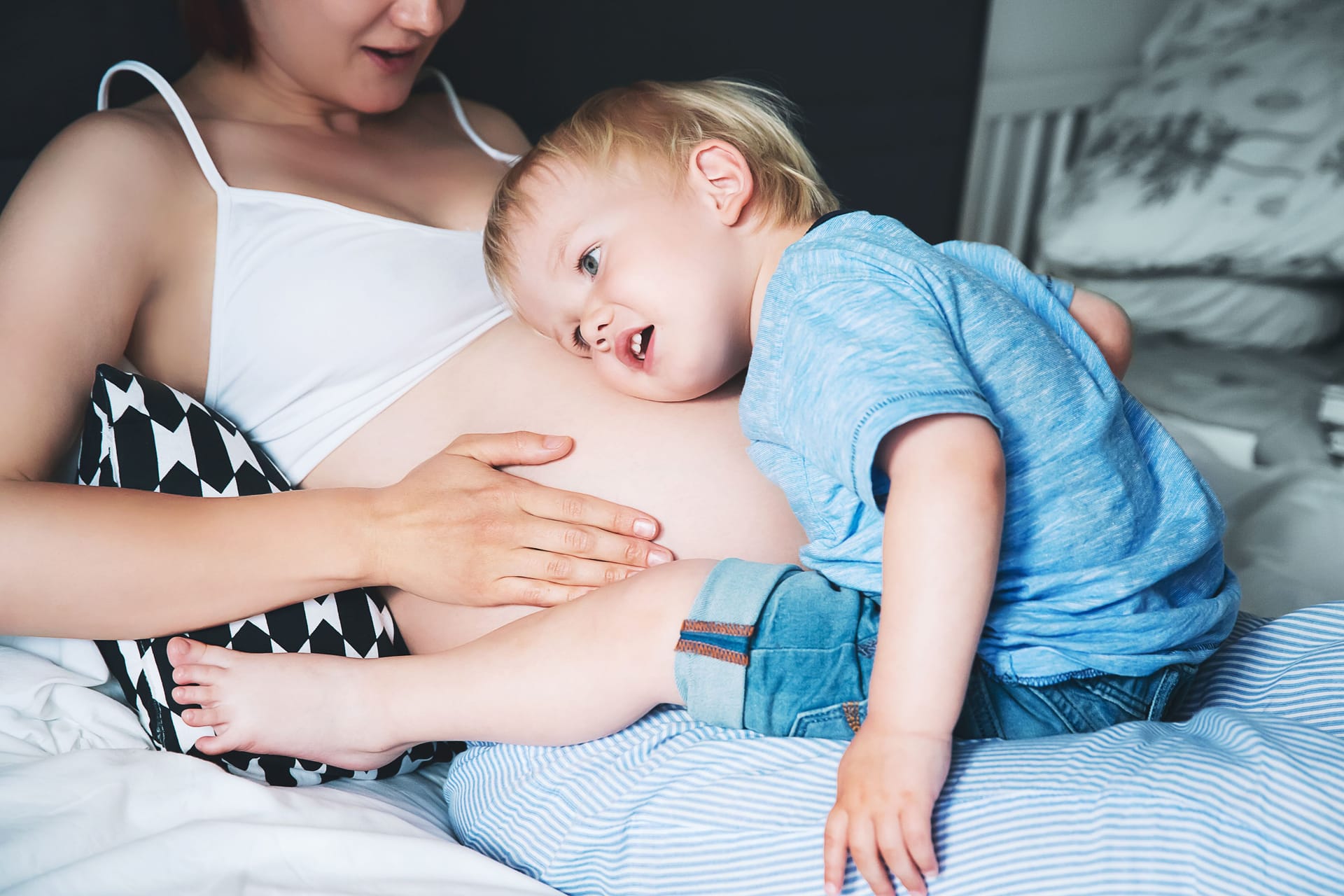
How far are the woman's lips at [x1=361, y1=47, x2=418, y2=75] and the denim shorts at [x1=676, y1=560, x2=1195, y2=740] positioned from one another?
76cm

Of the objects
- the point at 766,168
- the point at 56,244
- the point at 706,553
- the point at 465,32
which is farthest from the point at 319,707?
the point at 465,32

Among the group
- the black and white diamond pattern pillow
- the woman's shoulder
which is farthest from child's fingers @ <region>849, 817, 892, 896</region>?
the woman's shoulder

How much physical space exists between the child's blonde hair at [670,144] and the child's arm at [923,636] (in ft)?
1.34

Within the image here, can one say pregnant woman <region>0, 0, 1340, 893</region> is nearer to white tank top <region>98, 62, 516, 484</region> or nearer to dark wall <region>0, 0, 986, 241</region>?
white tank top <region>98, 62, 516, 484</region>

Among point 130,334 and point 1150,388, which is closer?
point 130,334

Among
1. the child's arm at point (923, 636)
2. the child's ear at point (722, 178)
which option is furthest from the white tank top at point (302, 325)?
the child's arm at point (923, 636)

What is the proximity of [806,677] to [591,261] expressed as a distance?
1.48 ft

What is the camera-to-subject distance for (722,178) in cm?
99

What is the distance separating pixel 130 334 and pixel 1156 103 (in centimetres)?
189

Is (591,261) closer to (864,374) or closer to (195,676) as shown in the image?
(864,374)

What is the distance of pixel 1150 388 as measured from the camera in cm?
175

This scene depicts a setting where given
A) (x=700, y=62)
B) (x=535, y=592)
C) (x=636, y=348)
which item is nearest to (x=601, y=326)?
(x=636, y=348)

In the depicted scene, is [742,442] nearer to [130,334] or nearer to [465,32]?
[130,334]

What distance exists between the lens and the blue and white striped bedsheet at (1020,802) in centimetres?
63
